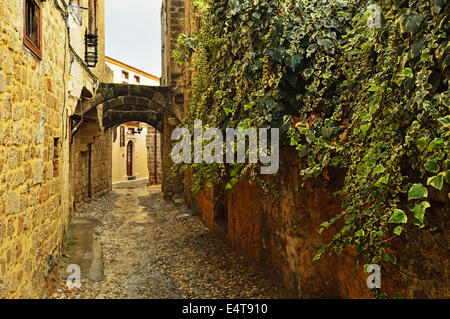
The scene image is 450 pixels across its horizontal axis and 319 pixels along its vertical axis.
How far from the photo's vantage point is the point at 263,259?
417 cm

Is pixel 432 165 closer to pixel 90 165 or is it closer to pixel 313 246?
pixel 313 246

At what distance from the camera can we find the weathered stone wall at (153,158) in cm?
2283

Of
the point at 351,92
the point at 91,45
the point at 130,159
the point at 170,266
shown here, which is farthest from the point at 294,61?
the point at 130,159

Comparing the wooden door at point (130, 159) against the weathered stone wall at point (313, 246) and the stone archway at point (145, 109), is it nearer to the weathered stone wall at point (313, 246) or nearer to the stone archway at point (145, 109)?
the stone archway at point (145, 109)

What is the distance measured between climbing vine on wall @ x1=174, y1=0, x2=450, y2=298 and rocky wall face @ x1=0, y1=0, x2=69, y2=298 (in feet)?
5.51

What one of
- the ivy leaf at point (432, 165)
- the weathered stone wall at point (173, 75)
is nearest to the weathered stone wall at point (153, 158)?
the weathered stone wall at point (173, 75)

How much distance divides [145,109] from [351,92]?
527 inches

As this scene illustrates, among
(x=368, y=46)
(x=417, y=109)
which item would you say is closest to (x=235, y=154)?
(x=368, y=46)

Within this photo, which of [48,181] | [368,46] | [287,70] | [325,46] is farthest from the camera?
[48,181]

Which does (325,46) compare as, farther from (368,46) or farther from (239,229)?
(239,229)

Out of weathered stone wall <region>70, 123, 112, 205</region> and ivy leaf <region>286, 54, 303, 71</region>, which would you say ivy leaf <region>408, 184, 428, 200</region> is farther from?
weathered stone wall <region>70, 123, 112, 205</region>

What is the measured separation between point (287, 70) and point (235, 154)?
3.29 ft

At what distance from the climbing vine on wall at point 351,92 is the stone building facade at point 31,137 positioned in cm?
168

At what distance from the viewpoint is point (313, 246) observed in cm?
320
